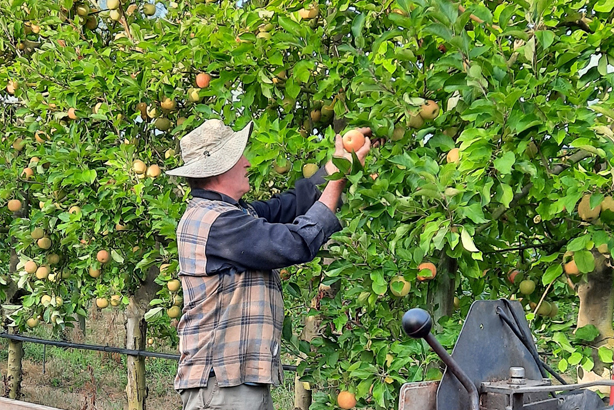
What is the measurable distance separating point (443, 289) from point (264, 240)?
706mm

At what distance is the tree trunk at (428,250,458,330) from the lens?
2617mm

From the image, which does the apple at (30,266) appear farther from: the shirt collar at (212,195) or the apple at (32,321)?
the shirt collar at (212,195)

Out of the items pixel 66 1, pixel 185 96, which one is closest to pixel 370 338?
pixel 185 96

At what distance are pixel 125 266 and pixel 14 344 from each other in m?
2.33

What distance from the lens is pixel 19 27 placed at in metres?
5.07

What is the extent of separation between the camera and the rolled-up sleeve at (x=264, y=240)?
2.46 metres

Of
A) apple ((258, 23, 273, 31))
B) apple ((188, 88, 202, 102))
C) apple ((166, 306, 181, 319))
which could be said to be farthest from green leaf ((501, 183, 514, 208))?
apple ((166, 306, 181, 319))

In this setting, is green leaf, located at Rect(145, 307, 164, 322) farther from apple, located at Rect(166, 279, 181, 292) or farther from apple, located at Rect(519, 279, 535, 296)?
apple, located at Rect(519, 279, 535, 296)

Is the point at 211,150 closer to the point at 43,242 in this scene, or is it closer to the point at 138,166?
the point at 138,166

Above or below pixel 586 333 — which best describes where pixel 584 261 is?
above

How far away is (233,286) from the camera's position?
8.46 feet

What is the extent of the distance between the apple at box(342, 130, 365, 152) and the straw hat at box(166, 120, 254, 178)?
→ 0.48m

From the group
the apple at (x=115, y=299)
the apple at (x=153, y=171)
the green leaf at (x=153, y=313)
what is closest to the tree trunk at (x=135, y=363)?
the apple at (x=115, y=299)

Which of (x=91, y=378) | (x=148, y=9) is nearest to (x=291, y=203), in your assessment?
(x=148, y=9)
